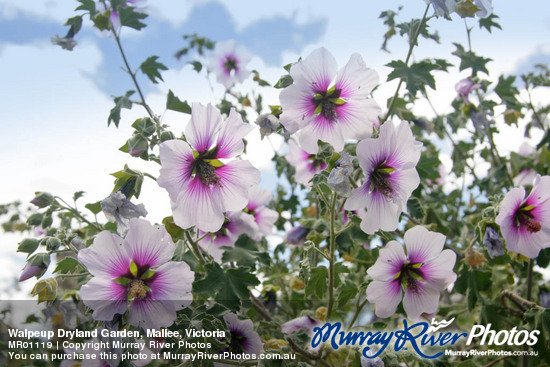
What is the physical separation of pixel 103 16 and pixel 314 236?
1.34 m

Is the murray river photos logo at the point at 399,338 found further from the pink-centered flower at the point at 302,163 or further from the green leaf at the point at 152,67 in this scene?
the green leaf at the point at 152,67

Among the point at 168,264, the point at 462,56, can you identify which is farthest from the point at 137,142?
the point at 462,56

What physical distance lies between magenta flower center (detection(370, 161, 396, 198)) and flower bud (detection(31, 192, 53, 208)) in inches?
Answer: 48.4

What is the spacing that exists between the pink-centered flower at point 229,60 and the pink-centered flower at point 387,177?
184 centimetres

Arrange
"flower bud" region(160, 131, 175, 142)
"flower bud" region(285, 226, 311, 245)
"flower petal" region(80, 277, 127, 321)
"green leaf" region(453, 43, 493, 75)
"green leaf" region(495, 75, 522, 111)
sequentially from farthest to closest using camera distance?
"green leaf" region(495, 75, 522, 111), "green leaf" region(453, 43, 493, 75), "flower bud" region(285, 226, 311, 245), "flower bud" region(160, 131, 175, 142), "flower petal" region(80, 277, 127, 321)

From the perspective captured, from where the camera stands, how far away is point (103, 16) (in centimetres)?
195

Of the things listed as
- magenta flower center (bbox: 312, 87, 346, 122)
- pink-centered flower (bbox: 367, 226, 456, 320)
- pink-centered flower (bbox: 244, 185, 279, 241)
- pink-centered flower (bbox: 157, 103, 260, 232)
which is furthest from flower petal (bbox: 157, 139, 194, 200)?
pink-centered flower (bbox: 244, 185, 279, 241)

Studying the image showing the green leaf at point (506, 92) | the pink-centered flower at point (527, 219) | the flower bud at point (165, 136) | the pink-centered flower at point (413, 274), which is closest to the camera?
the flower bud at point (165, 136)

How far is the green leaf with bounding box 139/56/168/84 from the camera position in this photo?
2066 mm

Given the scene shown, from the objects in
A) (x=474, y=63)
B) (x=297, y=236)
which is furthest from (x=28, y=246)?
(x=474, y=63)

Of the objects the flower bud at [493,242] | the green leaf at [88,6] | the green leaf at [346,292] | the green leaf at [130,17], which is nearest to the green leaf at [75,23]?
the green leaf at [88,6]

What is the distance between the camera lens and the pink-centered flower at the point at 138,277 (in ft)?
3.99

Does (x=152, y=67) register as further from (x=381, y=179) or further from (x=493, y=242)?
(x=493, y=242)

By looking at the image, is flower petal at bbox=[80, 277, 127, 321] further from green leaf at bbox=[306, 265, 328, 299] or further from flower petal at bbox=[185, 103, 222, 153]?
green leaf at bbox=[306, 265, 328, 299]
